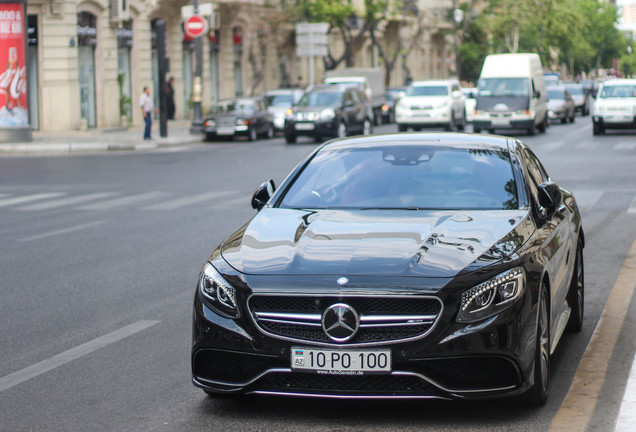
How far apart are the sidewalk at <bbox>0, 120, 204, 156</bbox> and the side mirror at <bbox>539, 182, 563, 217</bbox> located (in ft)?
84.7

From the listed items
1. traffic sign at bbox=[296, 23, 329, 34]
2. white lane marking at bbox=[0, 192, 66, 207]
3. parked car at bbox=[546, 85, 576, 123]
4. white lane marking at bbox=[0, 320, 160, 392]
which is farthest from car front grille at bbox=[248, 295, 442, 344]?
traffic sign at bbox=[296, 23, 329, 34]

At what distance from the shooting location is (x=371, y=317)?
17.3ft

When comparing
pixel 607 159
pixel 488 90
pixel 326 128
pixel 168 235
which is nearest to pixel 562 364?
pixel 168 235

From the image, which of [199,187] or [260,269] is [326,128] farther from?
[260,269]

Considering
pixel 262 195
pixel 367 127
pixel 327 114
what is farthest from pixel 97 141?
pixel 262 195

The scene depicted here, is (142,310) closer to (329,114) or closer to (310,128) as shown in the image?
(310,128)

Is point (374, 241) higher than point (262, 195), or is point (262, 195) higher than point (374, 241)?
point (262, 195)

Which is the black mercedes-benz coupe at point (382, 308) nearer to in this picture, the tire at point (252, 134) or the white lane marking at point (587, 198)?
the white lane marking at point (587, 198)

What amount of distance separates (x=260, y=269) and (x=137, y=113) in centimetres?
3984

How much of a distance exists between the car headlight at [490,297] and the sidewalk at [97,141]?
2700 centimetres

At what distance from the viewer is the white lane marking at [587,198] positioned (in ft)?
53.2

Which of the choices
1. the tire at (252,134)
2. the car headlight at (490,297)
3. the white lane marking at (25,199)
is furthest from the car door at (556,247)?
the tire at (252,134)

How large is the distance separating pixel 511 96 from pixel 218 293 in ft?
107

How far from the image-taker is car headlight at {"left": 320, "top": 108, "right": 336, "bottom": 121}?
35250mm
